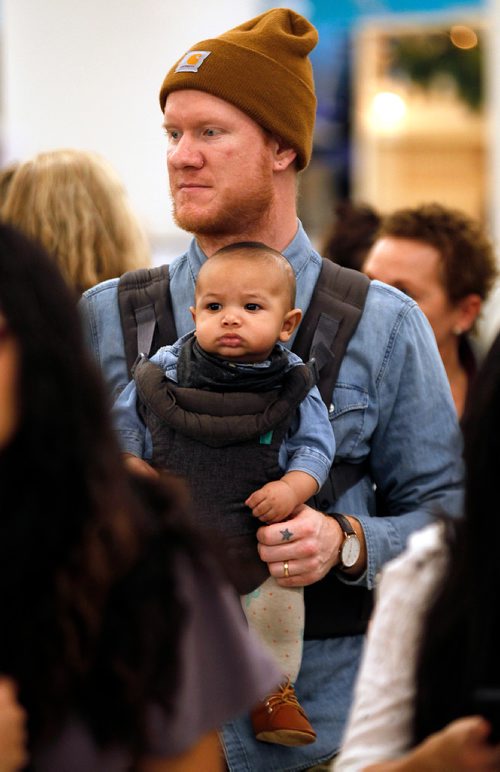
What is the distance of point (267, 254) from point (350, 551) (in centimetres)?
62

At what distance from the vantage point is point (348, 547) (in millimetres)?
2574

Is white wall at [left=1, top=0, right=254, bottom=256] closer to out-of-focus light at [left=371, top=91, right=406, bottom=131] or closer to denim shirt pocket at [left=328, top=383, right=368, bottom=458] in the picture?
out-of-focus light at [left=371, top=91, right=406, bottom=131]

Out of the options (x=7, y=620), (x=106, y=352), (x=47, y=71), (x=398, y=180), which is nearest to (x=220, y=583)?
(x=7, y=620)

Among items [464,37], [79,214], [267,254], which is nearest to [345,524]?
[267,254]

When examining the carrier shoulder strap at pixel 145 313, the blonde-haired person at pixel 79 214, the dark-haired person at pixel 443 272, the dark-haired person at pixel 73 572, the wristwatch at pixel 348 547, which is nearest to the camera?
the dark-haired person at pixel 73 572

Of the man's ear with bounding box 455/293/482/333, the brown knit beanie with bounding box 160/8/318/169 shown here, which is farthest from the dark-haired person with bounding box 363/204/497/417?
the brown knit beanie with bounding box 160/8/318/169

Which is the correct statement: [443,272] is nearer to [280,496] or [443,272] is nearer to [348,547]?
[348,547]

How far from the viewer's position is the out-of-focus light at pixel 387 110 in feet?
42.5

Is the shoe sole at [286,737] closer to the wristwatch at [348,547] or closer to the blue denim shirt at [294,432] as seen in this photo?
the wristwatch at [348,547]

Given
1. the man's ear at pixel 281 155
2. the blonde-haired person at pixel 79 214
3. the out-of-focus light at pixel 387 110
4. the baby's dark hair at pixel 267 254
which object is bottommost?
the out-of-focus light at pixel 387 110

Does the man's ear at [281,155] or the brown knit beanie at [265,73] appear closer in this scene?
the brown knit beanie at [265,73]

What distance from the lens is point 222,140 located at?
276 cm

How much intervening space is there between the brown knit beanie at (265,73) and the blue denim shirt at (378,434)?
272mm

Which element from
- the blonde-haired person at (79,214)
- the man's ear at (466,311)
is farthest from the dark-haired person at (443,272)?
the blonde-haired person at (79,214)
